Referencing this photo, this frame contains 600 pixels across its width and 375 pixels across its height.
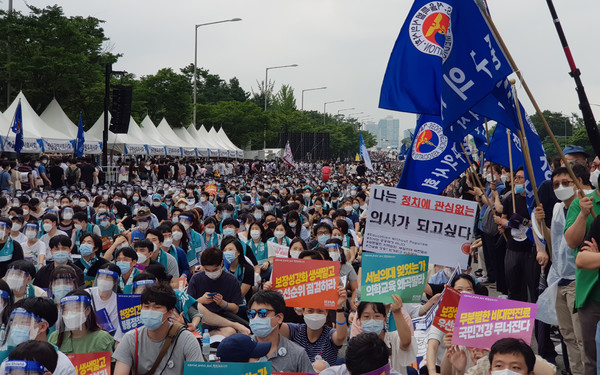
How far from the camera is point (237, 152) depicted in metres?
58.8

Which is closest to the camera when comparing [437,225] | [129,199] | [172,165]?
[437,225]

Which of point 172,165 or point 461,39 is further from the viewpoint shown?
point 172,165

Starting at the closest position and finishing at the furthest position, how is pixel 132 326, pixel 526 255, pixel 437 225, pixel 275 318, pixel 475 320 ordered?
pixel 475 320 → pixel 275 318 → pixel 132 326 → pixel 437 225 → pixel 526 255

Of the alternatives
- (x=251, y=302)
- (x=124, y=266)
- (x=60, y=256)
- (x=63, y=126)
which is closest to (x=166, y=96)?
(x=63, y=126)

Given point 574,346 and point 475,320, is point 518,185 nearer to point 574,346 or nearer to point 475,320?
point 574,346

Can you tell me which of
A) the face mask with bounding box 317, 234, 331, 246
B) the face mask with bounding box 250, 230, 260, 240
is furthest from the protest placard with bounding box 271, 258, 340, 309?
the face mask with bounding box 250, 230, 260, 240

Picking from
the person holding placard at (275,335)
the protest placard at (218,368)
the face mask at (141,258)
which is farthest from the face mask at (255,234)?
the protest placard at (218,368)

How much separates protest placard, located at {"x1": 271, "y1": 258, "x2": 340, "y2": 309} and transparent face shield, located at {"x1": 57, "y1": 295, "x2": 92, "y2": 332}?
1721 mm

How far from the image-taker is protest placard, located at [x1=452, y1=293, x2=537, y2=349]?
496cm

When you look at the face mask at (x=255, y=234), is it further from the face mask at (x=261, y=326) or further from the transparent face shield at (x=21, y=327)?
the transparent face shield at (x=21, y=327)

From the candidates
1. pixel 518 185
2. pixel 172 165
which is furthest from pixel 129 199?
pixel 172 165

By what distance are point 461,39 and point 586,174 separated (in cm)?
177

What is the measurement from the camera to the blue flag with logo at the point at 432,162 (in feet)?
34.4

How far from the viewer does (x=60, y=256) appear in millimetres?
9234
